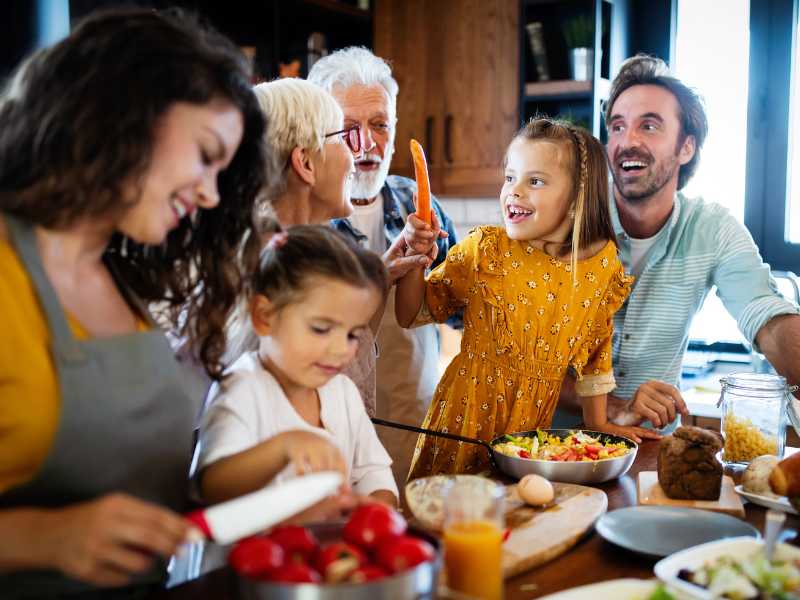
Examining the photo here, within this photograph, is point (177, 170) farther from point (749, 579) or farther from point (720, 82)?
point (720, 82)

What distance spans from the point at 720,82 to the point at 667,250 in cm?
181

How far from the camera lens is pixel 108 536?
0.87 meters

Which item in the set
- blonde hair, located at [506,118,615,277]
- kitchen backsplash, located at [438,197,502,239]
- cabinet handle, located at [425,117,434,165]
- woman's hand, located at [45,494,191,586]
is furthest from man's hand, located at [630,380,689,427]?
cabinet handle, located at [425,117,434,165]

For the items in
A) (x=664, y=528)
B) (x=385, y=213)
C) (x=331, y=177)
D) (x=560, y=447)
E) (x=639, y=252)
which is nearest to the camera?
(x=664, y=528)

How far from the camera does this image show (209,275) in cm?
135

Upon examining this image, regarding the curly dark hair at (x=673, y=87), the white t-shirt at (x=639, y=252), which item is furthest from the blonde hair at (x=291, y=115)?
the curly dark hair at (x=673, y=87)

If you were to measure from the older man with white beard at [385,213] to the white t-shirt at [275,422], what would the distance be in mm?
1079

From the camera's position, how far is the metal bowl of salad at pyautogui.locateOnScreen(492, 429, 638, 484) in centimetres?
155

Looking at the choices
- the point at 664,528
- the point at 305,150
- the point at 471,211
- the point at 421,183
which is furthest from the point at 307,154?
the point at 471,211

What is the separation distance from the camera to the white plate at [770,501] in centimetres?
141

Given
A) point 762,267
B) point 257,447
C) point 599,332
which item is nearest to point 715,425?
point 762,267

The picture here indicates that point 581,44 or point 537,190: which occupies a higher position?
point 581,44

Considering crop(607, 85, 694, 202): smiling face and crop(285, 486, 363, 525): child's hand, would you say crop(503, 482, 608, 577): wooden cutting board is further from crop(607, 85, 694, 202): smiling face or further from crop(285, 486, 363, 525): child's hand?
crop(607, 85, 694, 202): smiling face

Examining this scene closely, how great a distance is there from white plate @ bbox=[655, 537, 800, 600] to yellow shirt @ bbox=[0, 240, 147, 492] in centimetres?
77
